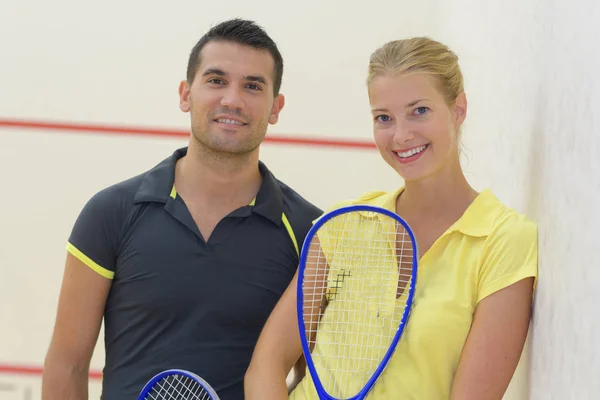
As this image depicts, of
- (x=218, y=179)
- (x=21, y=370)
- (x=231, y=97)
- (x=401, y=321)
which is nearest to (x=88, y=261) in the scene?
(x=218, y=179)

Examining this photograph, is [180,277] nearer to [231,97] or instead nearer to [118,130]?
[231,97]

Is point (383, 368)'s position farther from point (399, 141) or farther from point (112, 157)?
point (112, 157)

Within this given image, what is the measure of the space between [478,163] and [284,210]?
23.1 inches

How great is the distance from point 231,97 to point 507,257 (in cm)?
75

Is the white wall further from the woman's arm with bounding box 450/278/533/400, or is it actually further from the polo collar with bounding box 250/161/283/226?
the woman's arm with bounding box 450/278/533/400

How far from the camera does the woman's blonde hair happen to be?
138 centimetres

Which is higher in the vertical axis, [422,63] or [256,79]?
[256,79]

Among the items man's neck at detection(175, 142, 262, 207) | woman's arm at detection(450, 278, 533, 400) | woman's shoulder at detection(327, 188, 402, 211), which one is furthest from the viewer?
man's neck at detection(175, 142, 262, 207)

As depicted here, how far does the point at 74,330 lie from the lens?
179 cm

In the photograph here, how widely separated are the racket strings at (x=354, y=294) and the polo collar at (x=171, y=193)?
0.34m

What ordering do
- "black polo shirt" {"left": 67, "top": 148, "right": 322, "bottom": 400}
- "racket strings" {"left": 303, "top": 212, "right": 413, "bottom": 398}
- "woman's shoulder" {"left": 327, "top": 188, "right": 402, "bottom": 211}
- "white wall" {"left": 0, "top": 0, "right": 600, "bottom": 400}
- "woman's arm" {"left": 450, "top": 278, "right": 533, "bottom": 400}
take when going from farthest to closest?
"white wall" {"left": 0, "top": 0, "right": 600, "bottom": 400} → "black polo shirt" {"left": 67, "top": 148, "right": 322, "bottom": 400} → "woman's shoulder" {"left": 327, "top": 188, "right": 402, "bottom": 211} → "racket strings" {"left": 303, "top": 212, "right": 413, "bottom": 398} → "woman's arm" {"left": 450, "top": 278, "right": 533, "bottom": 400}

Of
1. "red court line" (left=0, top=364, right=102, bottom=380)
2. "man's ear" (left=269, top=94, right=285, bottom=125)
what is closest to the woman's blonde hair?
"man's ear" (left=269, top=94, right=285, bottom=125)

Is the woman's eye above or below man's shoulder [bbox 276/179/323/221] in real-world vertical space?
above

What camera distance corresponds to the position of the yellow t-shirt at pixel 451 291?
1.28 meters
